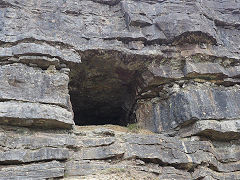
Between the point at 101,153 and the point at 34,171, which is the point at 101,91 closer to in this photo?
the point at 101,153

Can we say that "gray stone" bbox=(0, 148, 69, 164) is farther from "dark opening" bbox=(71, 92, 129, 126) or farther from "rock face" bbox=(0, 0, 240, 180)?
"dark opening" bbox=(71, 92, 129, 126)

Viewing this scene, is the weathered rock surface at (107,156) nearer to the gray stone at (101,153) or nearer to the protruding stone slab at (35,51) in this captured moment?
the gray stone at (101,153)

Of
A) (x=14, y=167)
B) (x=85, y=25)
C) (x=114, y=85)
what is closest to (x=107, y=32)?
(x=85, y=25)

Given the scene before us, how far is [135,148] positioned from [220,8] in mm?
9307

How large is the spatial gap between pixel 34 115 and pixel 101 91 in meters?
4.63

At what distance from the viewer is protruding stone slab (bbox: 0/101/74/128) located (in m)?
9.24

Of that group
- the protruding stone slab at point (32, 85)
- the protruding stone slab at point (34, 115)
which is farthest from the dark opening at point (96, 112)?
the protruding stone slab at point (34, 115)

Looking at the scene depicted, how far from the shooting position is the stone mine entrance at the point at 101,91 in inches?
486

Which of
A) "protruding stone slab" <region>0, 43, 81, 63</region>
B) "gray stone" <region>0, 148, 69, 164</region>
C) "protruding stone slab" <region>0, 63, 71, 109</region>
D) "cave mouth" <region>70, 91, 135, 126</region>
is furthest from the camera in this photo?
"cave mouth" <region>70, 91, 135, 126</region>

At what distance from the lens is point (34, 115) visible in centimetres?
940

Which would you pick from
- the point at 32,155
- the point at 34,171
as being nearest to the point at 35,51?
the point at 32,155

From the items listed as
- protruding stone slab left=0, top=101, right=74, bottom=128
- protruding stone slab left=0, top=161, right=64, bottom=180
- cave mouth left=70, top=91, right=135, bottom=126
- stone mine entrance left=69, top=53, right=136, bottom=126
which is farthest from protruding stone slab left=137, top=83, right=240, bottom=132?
protruding stone slab left=0, top=161, right=64, bottom=180

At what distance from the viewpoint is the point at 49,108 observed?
9.77m

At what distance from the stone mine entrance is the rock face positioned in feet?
0.14
